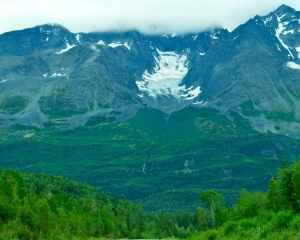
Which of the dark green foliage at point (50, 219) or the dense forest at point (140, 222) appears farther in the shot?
the dark green foliage at point (50, 219)

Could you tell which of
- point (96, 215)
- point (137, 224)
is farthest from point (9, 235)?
point (137, 224)

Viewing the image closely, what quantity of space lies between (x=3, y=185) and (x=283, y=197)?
50.8 meters

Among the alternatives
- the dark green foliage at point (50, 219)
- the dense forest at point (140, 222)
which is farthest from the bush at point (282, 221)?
the dark green foliage at point (50, 219)

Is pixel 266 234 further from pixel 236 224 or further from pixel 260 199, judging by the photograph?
pixel 260 199

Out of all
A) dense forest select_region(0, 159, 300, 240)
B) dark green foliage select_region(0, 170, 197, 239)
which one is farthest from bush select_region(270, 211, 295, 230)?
dark green foliage select_region(0, 170, 197, 239)

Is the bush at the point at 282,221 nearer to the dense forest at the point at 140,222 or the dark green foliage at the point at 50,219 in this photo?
the dense forest at the point at 140,222

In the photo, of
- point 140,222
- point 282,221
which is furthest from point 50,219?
point 140,222

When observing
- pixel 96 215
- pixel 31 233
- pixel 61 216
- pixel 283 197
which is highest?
pixel 283 197

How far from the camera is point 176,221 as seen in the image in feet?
611

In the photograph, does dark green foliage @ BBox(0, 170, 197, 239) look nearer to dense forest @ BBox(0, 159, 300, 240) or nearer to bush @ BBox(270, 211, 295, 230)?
dense forest @ BBox(0, 159, 300, 240)

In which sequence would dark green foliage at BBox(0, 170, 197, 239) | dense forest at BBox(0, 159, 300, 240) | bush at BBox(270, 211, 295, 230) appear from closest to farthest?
bush at BBox(270, 211, 295, 230) → dense forest at BBox(0, 159, 300, 240) → dark green foliage at BBox(0, 170, 197, 239)

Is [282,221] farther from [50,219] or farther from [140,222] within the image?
[140,222]

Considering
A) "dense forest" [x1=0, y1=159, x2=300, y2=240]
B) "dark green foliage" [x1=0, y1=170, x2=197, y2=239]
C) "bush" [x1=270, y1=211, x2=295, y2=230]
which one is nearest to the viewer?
"bush" [x1=270, y1=211, x2=295, y2=230]

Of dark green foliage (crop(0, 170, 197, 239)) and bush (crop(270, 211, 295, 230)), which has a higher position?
bush (crop(270, 211, 295, 230))
